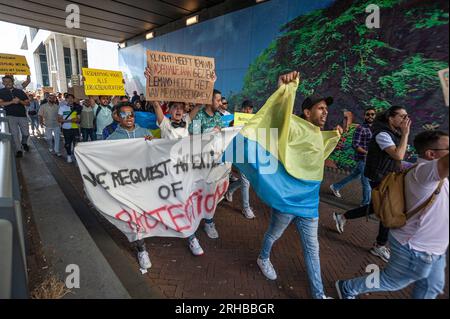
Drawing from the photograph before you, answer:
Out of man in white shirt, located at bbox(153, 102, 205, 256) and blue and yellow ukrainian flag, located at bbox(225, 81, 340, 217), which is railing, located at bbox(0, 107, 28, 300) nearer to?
man in white shirt, located at bbox(153, 102, 205, 256)

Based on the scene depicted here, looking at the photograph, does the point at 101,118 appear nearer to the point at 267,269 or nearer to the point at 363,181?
the point at 267,269

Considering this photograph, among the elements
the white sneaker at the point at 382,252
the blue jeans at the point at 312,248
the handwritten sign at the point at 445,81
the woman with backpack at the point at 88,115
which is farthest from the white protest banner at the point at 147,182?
the woman with backpack at the point at 88,115

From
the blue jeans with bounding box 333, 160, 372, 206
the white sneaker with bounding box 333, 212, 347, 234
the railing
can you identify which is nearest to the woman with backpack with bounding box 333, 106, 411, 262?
the white sneaker with bounding box 333, 212, 347, 234

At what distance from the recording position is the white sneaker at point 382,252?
11.6 ft

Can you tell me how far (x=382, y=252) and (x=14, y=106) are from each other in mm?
9181

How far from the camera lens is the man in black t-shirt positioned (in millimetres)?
7125

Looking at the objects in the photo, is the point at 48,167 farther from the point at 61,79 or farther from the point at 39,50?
the point at 39,50

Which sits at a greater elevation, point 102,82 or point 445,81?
point 102,82

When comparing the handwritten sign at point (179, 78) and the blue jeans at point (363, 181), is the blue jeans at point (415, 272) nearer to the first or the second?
the blue jeans at point (363, 181)

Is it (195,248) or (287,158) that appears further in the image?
(195,248)

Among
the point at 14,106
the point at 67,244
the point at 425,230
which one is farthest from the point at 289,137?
the point at 14,106

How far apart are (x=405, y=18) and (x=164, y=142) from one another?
5890mm

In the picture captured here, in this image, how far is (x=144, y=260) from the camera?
317cm

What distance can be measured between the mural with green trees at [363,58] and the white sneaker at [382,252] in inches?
116
